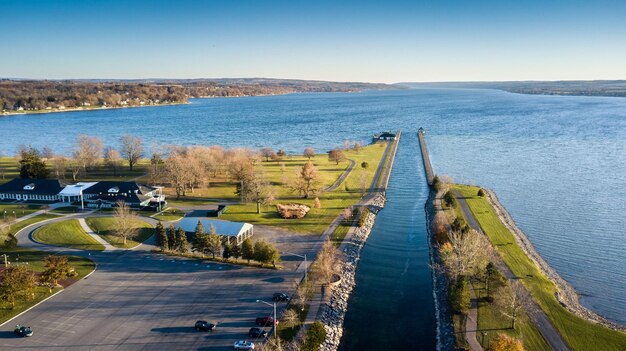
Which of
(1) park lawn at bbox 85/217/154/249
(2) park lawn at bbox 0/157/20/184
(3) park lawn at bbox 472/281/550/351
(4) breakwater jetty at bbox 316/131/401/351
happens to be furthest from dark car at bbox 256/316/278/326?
(2) park lawn at bbox 0/157/20/184

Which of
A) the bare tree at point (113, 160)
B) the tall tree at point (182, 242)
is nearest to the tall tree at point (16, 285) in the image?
the tall tree at point (182, 242)

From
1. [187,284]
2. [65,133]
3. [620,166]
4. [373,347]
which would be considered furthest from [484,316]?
[65,133]

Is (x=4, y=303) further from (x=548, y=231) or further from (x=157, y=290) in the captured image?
(x=548, y=231)

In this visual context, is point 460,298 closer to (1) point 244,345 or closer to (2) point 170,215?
(1) point 244,345

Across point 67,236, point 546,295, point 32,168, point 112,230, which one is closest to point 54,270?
point 67,236

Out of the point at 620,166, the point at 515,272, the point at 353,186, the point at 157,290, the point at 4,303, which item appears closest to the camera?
the point at 4,303
